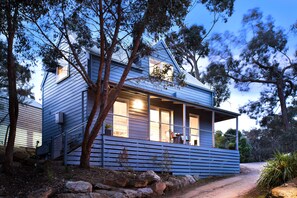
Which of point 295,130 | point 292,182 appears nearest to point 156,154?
point 292,182

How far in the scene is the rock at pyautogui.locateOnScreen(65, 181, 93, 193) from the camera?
35.5 ft

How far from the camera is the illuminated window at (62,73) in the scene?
18016 millimetres

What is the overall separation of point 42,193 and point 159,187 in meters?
4.46

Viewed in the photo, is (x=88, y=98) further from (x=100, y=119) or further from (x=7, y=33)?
(x=7, y=33)

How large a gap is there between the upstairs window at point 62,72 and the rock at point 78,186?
7.87 meters

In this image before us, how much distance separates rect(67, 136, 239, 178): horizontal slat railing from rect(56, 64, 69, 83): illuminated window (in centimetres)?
505

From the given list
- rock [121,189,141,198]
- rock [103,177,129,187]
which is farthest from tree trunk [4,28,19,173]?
rock [121,189,141,198]

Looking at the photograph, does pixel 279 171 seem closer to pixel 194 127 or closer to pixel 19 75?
pixel 194 127

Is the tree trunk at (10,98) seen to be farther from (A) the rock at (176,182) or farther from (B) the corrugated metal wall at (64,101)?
(A) the rock at (176,182)

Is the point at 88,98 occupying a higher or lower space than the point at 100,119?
higher

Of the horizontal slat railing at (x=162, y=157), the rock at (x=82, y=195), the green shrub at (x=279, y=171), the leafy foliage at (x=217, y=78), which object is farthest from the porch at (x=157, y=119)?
the leafy foliage at (x=217, y=78)

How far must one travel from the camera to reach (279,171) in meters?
11.5

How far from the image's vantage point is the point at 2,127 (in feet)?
66.7

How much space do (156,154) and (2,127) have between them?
9.38m
